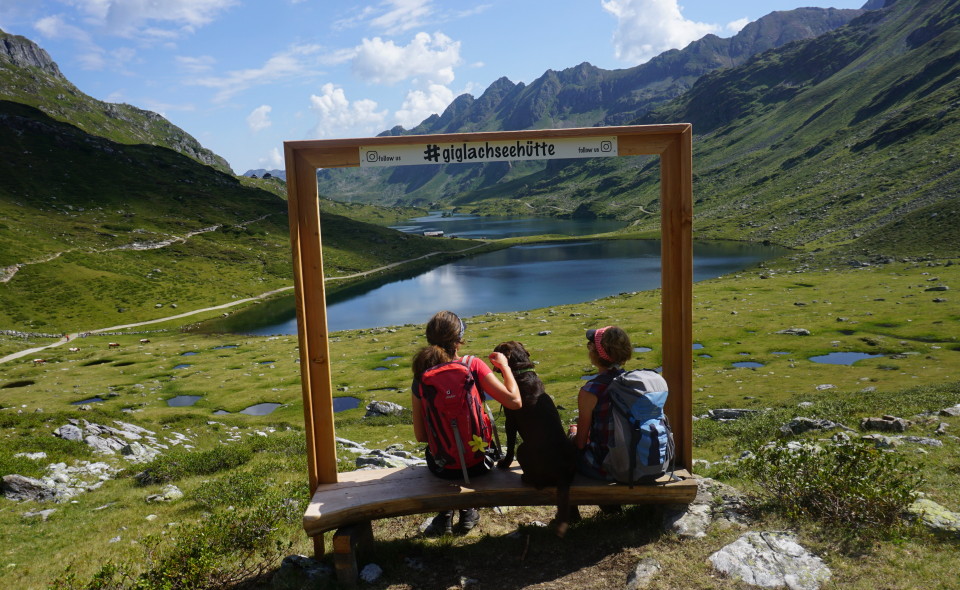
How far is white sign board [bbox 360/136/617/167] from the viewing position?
6.79 metres

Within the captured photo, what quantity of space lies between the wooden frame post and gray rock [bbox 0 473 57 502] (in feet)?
25.0

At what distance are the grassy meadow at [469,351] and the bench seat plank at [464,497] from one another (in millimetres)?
552

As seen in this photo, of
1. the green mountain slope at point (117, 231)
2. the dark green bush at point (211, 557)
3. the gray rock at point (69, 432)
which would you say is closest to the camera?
the dark green bush at point (211, 557)

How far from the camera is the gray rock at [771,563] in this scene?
5381mm

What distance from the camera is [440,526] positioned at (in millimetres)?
7566

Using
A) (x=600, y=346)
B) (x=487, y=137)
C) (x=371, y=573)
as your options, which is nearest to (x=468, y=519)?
(x=371, y=573)

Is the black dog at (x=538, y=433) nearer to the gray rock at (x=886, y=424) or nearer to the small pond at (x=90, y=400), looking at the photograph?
the gray rock at (x=886, y=424)

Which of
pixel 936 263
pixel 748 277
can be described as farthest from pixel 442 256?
pixel 936 263

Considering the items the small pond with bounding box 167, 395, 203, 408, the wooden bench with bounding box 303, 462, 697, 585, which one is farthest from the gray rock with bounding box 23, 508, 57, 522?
the small pond with bounding box 167, 395, 203, 408

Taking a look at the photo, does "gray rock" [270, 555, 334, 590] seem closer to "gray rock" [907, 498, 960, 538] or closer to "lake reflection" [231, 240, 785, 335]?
"gray rock" [907, 498, 960, 538]

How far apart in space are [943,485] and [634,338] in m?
34.4

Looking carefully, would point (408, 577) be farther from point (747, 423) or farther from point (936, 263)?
point (936, 263)

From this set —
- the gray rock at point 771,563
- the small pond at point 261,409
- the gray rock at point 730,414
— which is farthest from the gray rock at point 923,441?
the small pond at point 261,409

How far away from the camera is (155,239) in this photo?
384 feet
